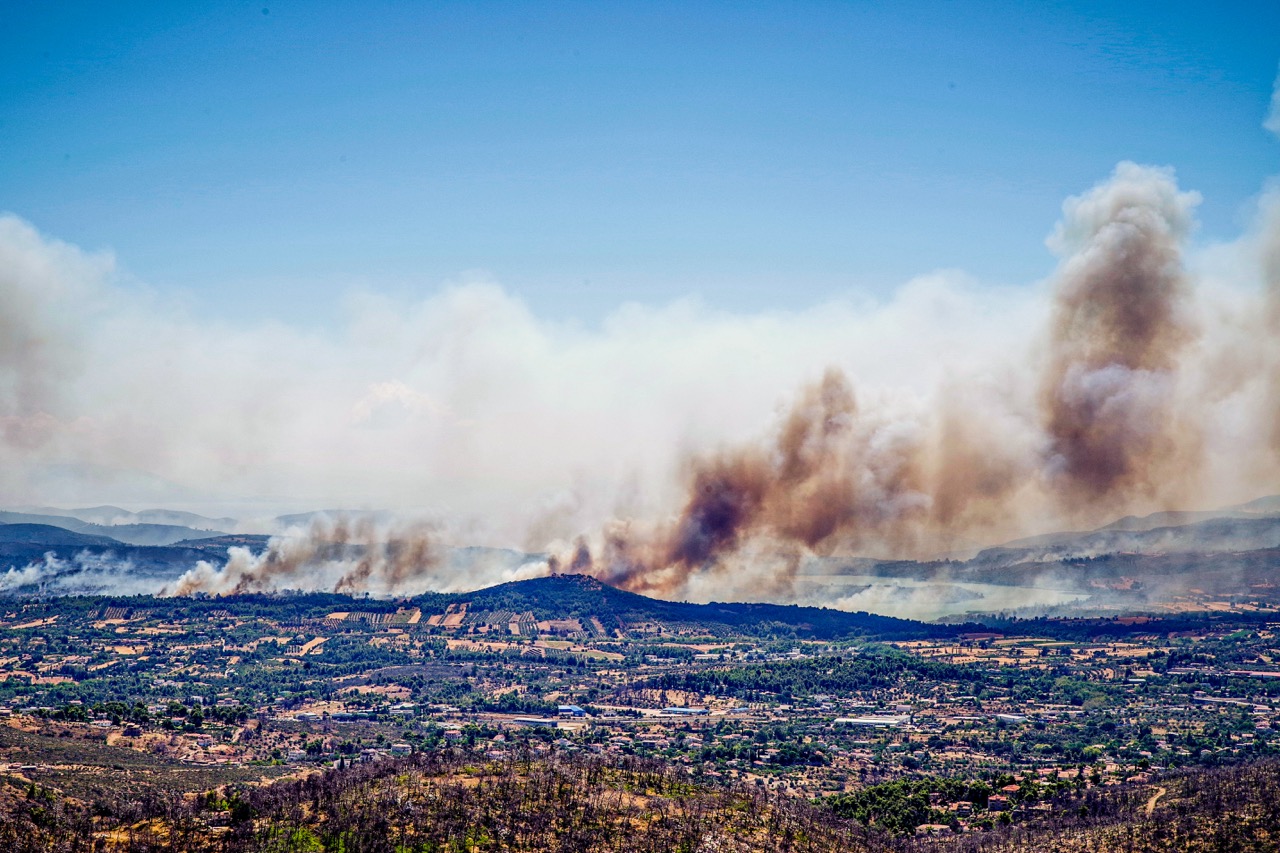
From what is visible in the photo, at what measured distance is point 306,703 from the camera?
171375 mm

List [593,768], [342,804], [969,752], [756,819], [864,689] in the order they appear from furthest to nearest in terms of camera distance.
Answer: [864,689] → [969,752] → [593,768] → [756,819] → [342,804]

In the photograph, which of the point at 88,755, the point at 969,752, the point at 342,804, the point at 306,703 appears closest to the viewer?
the point at 342,804

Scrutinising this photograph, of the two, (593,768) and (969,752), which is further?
(969,752)

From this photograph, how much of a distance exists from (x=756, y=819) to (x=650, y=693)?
96.5m

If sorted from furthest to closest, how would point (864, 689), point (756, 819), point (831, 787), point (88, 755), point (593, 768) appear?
point (864, 689), point (831, 787), point (88, 755), point (593, 768), point (756, 819)

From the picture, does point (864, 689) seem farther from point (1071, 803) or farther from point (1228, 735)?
point (1071, 803)

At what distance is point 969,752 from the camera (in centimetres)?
13600

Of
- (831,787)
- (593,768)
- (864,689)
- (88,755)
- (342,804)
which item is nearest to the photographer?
(342,804)

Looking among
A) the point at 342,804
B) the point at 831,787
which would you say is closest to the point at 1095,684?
the point at 831,787

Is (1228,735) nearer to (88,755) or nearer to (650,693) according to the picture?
(650,693)

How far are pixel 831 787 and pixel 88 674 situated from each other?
129 meters

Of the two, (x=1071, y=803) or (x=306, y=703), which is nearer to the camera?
(x=1071, y=803)

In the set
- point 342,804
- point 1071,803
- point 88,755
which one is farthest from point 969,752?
point 88,755

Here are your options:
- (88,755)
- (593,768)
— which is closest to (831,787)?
(593,768)
